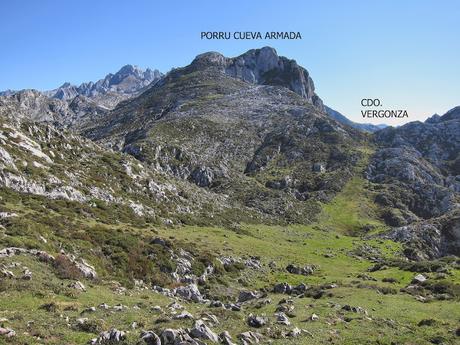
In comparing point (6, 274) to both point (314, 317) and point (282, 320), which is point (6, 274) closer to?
point (282, 320)

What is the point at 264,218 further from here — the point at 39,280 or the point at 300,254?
the point at 39,280

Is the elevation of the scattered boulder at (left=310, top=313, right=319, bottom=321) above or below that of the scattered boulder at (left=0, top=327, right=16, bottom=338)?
below

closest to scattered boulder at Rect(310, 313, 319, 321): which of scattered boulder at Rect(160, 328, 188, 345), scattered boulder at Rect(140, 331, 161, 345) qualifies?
scattered boulder at Rect(160, 328, 188, 345)

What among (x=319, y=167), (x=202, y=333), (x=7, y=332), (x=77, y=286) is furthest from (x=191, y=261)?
(x=319, y=167)

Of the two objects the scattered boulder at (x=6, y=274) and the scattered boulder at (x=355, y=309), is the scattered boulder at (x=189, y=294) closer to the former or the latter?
the scattered boulder at (x=355, y=309)

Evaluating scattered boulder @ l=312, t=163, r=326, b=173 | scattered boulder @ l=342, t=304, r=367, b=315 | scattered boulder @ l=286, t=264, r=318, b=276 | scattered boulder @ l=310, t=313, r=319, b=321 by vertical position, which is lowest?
scattered boulder @ l=286, t=264, r=318, b=276

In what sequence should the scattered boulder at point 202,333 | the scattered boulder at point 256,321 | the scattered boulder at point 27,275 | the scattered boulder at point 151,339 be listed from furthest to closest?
the scattered boulder at point 27,275
the scattered boulder at point 256,321
the scattered boulder at point 202,333
the scattered boulder at point 151,339

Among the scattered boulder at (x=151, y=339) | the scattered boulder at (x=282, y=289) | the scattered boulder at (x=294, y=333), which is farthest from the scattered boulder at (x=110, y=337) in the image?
the scattered boulder at (x=282, y=289)

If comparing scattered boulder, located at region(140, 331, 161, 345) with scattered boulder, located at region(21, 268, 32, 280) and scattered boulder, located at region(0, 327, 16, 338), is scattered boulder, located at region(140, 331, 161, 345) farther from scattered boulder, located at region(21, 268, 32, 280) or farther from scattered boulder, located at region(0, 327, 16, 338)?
scattered boulder, located at region(21, 268, 32, 280)

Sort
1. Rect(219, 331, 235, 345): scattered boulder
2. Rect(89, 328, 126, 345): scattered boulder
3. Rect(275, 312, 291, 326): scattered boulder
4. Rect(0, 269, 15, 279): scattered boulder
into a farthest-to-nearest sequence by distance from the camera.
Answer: Rect(275, 312, 291, 326): scattered boulder, Rect(0, 269, 15, 279): scattered boulder, Rect(219, 331, 235, 345): scattered boulder, Rect(89, 328, 126, 345): scattered boulder

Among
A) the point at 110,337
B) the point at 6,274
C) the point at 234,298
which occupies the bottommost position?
the point at 234,298

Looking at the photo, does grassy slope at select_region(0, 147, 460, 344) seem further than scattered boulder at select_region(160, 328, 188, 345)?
Yes

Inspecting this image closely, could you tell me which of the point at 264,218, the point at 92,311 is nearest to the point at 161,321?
the point at 92,311

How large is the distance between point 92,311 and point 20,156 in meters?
50.6
